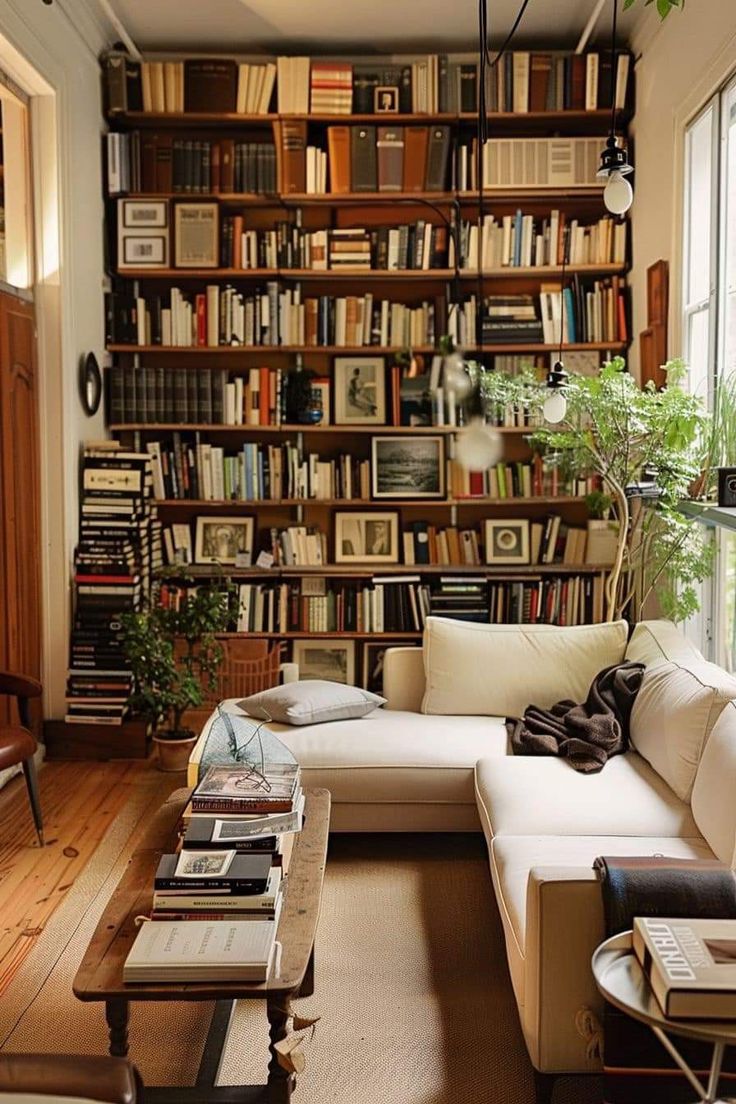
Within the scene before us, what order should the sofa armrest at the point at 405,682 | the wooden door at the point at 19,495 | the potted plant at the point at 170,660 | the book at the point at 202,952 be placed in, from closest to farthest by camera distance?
the book at the point at 202,952 < the sofa armrest at the point at 405,682 < the wooden door at the point at 19,495 < the potted plant at the point at 170,660

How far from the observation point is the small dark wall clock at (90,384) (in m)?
5.49

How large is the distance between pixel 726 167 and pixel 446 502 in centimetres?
221

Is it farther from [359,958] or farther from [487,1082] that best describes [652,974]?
[359,958]

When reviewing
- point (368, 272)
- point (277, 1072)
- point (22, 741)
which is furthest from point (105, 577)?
point (277, 1072)

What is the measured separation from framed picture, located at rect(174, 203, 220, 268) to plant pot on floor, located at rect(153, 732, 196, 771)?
2428 mm

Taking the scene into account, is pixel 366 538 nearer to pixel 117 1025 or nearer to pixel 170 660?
pixel 170 660

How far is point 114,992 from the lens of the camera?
2.17m

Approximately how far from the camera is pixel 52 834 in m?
4.31

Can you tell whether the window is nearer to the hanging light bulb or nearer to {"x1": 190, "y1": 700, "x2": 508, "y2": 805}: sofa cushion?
the hanging light bulb

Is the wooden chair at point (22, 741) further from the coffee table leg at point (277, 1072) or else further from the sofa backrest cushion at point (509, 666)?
the coffee table leg at point (277, 1072)

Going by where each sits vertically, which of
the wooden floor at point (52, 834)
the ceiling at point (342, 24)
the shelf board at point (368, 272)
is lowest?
the wooden floor at point (52, 834)

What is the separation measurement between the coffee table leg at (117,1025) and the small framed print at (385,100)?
470 cm

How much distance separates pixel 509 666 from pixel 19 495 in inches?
90.3

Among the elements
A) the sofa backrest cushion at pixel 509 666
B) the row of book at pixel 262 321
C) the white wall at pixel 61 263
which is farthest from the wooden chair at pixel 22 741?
the row of book at pixel 262 321
